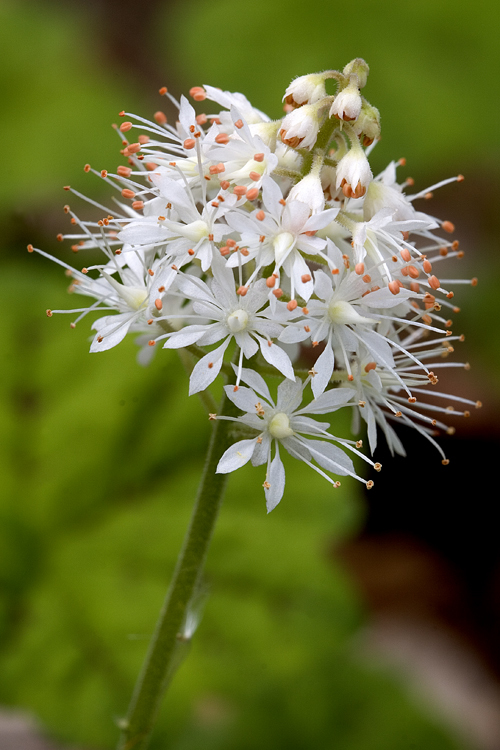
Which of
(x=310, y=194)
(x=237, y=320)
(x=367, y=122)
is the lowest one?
(x=237, y=320)

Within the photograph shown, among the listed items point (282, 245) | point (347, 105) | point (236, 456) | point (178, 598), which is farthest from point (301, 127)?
point (178, 598)

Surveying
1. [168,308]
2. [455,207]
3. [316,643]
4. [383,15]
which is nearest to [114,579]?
[316,643]

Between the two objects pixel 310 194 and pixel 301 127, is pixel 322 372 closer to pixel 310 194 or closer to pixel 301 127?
pixel 310 194

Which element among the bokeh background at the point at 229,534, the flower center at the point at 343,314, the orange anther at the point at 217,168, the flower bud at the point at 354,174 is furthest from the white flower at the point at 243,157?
the bokeh background at the point at 229,534

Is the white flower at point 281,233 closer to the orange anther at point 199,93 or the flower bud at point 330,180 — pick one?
the flower bud at point 330,180

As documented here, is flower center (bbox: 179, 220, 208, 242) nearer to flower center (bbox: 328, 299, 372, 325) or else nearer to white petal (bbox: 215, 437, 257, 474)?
flower center (bbox: 328, 299, 372, 325)

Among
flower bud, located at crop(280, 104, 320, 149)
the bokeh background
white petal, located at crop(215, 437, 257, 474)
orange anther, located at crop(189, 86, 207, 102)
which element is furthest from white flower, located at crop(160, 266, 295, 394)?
the bokeh background
